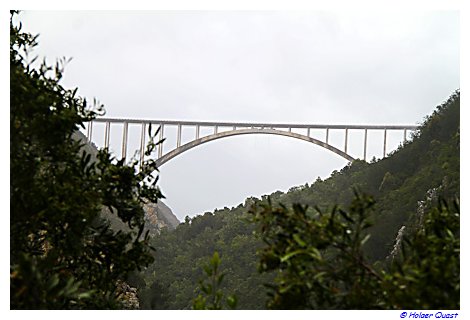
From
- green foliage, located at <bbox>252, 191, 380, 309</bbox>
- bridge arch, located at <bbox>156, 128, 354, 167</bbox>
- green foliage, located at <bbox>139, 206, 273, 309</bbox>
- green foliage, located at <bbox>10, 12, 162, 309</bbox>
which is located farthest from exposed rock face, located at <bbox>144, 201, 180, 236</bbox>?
green foliage, located at <bbox>252, 191, 380, 309</bbox>

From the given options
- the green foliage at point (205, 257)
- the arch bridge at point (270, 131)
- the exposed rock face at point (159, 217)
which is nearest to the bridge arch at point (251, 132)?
the arch bridge at point (270, 131)

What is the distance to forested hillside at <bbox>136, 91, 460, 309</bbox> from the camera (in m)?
8.78

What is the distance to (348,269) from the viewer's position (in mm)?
1764

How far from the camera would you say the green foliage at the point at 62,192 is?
2053 mm

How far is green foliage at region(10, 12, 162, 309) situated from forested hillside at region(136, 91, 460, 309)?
4.40 meters

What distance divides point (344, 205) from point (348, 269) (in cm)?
528

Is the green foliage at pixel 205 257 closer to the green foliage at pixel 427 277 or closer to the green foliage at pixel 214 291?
the green foliage at pixel 214 291

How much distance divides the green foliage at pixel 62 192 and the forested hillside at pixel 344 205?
4402 mm

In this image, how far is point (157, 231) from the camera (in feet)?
59.7

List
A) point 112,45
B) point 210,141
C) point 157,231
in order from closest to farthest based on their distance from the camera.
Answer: point 112,45
point 210,141
point 157,231

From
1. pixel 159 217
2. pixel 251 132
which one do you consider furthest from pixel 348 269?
pixel 159 217
